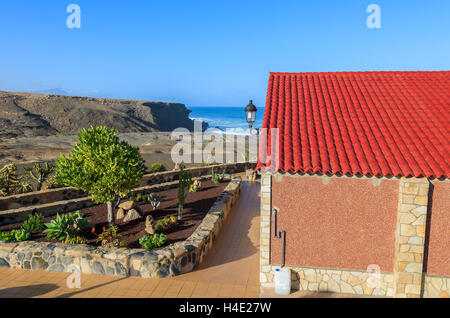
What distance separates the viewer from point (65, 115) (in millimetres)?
77125

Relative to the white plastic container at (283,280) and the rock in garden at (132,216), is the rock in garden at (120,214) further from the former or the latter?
the white plastic container at (283,280)

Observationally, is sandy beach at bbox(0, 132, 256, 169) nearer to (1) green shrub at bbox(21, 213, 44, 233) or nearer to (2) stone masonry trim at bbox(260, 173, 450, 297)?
(1) green shrub at bbox(21, 213, 44, 233)

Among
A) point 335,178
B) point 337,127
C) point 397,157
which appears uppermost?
point 337,127

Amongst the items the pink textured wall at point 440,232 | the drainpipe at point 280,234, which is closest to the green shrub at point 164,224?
the drainpipe at point 280,234

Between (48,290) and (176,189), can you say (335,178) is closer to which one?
(48,290)

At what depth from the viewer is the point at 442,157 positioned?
7.98 m

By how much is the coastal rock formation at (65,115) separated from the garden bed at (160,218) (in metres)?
51.5

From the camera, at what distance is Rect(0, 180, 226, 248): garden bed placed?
1113cm

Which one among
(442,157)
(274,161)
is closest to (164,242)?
(274,161)

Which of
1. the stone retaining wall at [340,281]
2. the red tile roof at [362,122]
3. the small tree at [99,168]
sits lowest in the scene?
the stone retaining wall at [340,281]

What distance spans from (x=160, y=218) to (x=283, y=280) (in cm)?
666

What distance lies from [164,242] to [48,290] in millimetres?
3638

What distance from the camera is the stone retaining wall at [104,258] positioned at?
9164mm

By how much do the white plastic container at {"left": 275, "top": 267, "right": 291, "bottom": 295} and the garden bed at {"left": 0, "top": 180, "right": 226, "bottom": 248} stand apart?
3969mm
